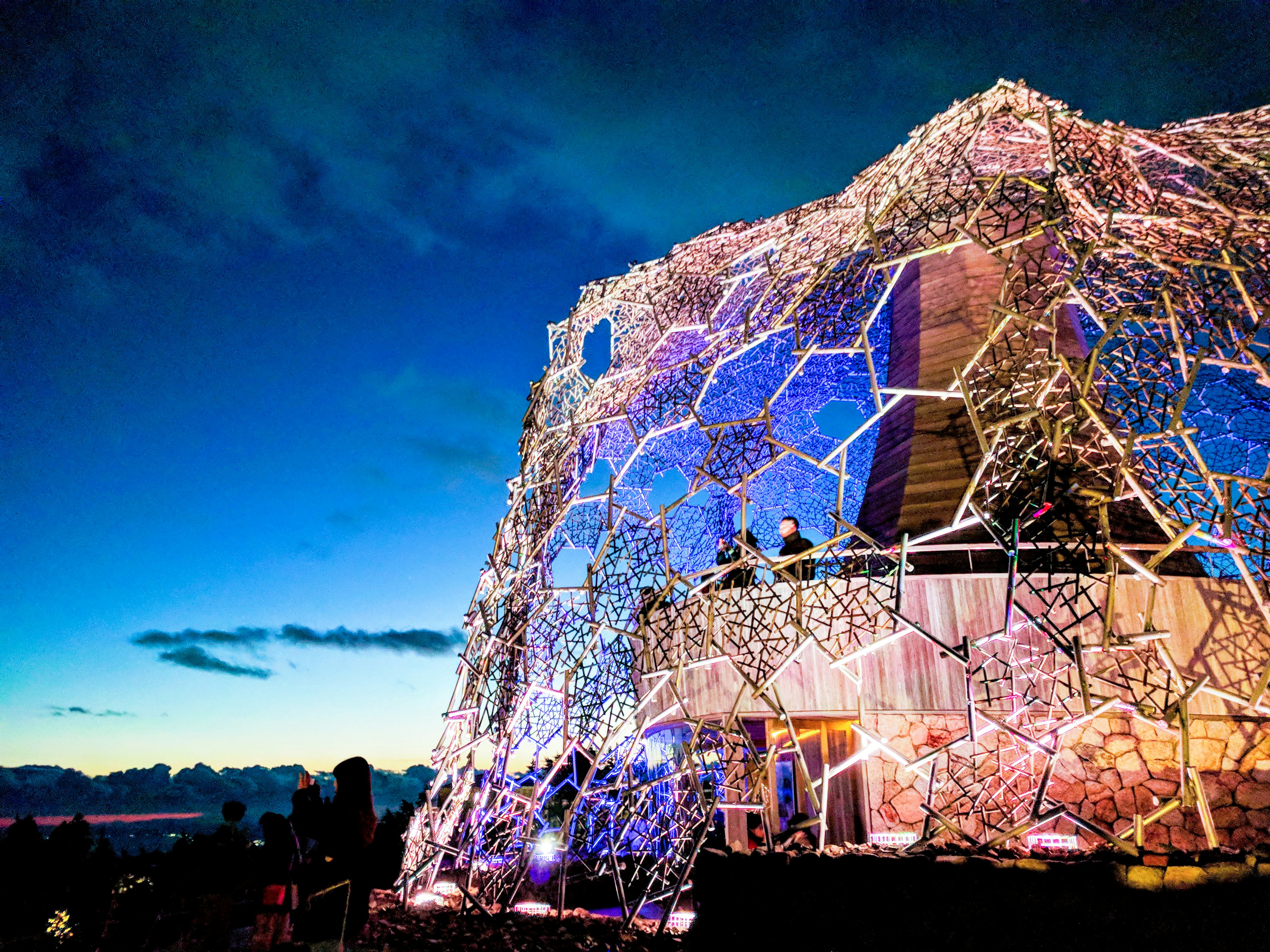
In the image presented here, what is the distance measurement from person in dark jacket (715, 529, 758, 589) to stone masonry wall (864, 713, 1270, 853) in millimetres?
2273

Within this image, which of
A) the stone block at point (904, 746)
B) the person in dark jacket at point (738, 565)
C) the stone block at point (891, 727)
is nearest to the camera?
the person in dark jacket at point (738, 565)

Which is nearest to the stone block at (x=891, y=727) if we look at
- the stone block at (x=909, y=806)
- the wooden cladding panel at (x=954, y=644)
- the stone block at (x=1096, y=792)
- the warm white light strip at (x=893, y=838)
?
the stone block at (x=909, y=806)

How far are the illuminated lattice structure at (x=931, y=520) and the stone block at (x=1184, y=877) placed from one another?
2.56ft

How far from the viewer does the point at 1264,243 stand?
6.83 m

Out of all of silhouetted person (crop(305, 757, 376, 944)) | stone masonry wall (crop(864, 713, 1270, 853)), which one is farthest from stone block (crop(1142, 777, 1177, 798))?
silhouetted person (crop(305, 757, 376, 944))

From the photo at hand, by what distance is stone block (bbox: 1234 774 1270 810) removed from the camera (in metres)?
7.48

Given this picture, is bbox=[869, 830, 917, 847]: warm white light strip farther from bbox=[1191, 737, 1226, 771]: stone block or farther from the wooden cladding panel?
bbox=[1191, 737, 1226, 771]: stone block

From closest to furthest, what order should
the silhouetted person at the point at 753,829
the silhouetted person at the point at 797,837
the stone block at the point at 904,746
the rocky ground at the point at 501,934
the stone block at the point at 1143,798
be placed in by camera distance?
the silhouetted person at the point at 797,837
the rocky ground at the point at 501,934
the stone block at the point at 1143,798
the stone block at the point at 904,746
the silhouetted person at the point at 753,829

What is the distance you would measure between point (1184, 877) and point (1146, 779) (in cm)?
540

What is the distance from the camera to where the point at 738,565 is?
7.02 m

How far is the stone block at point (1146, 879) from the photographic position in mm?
3617

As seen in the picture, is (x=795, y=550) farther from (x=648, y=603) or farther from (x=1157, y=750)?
(x=1157, y=750)

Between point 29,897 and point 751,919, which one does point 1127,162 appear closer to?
point 751,919

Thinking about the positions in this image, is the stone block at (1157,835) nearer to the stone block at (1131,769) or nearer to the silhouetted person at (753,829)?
the stone block at (1131,769)
